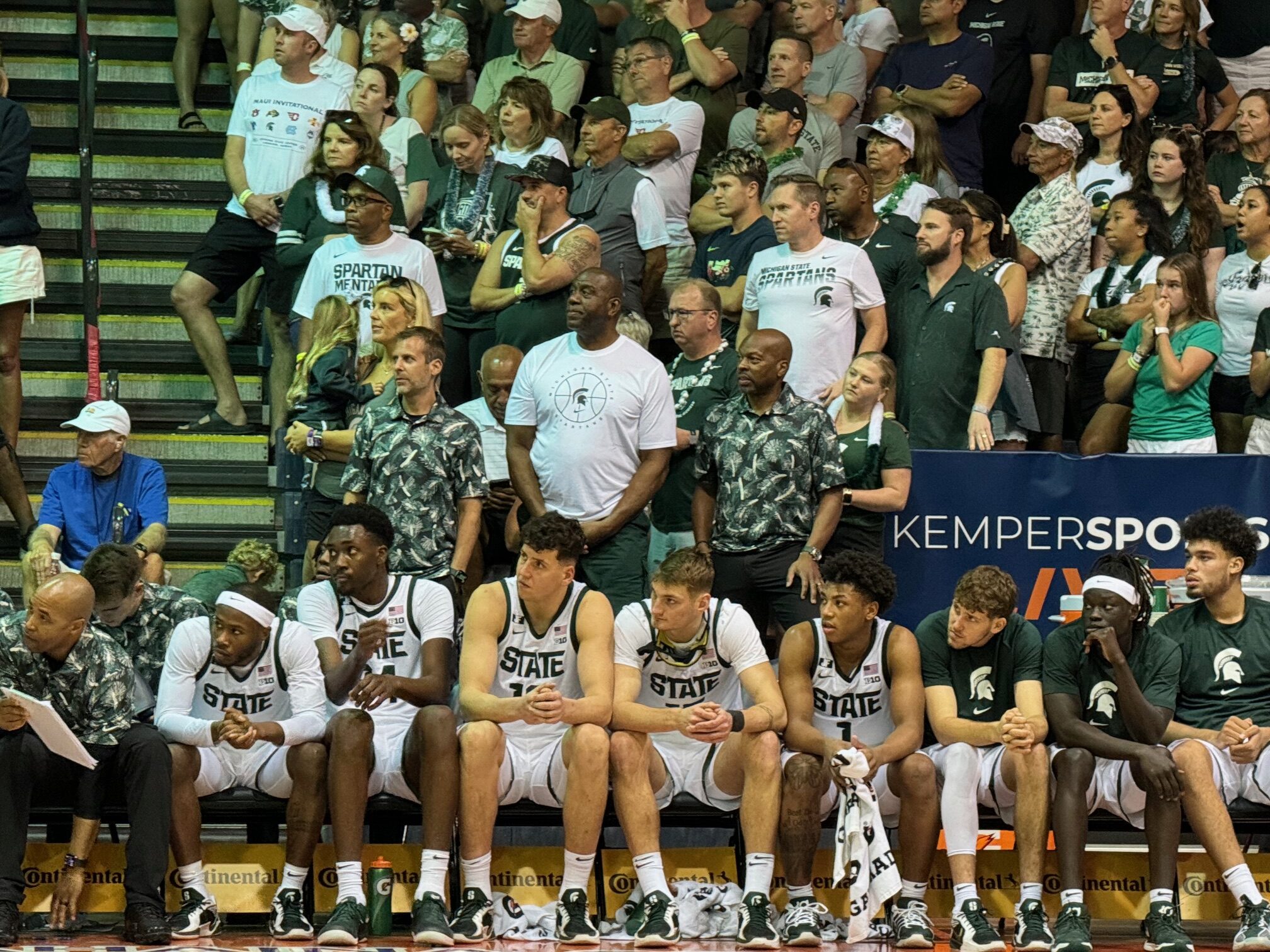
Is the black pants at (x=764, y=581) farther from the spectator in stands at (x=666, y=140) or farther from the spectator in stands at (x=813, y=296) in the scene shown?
the spectator in stands at (x=666, y=140)

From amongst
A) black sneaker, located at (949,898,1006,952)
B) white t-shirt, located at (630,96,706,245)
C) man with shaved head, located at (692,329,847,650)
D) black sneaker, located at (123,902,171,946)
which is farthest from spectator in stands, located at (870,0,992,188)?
black sneaker, located at (123,902,171,946)

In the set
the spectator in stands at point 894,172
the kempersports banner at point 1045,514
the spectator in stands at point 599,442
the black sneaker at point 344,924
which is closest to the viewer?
the black sneaker at point 344,924

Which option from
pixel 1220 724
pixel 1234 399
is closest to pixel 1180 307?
pixel 1234 399

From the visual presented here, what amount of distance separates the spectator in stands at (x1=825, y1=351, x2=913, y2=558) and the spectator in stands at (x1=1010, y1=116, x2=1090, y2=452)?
1460 millimetres

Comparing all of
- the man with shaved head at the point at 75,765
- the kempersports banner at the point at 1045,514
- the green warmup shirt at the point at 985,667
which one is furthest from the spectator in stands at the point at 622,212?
the man with shaved head at the point at 75,765

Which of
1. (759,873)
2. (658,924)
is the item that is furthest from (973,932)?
(658,924)

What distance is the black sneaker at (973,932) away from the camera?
27.1ft

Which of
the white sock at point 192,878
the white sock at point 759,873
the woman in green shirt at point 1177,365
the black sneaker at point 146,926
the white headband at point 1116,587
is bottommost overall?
the black sneaker at point 146,926

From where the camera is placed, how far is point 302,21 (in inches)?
488

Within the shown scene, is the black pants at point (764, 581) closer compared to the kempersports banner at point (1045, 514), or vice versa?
the black pants at point (764, 581)

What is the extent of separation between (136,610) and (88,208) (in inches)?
161

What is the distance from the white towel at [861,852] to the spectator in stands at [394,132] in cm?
490

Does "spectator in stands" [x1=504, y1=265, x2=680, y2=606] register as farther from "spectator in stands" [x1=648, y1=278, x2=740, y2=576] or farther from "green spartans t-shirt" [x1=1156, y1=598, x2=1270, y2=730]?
"green spartans t-shirt" [x1=1156, y1=598, x2=1270, y2=730]

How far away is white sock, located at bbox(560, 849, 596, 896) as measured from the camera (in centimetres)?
→ 849
